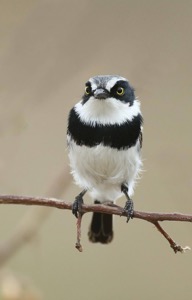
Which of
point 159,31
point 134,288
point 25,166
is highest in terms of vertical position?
point 159,31

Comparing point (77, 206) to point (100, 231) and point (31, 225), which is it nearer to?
point (31, 225)

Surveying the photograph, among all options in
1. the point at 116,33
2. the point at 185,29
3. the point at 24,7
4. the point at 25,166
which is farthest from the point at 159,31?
the point at 25,166

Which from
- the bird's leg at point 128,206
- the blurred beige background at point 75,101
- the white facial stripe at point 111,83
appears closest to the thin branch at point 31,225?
the blurred beige background at point 75,101

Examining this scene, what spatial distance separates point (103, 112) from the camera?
3594 millimetres

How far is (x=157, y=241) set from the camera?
5016 mm

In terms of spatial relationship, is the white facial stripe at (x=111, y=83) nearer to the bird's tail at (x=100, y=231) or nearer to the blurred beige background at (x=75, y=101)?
the blurred beige background at (x=75, y=101)

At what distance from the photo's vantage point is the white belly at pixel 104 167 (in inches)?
145

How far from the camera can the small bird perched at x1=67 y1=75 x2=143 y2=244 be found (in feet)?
11.8

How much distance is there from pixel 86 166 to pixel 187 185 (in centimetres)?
83

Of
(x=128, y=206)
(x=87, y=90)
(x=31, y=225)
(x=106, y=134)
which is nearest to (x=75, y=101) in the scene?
(x=87, y=90)

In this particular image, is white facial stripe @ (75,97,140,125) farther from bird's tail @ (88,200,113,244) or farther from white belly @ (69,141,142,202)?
bird's tail @ (88,200,113,244)

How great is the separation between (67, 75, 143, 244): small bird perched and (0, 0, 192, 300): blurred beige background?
141 millimetres

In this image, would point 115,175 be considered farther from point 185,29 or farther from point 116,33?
point 185,29

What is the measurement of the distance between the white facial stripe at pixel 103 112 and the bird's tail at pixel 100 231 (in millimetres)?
835
